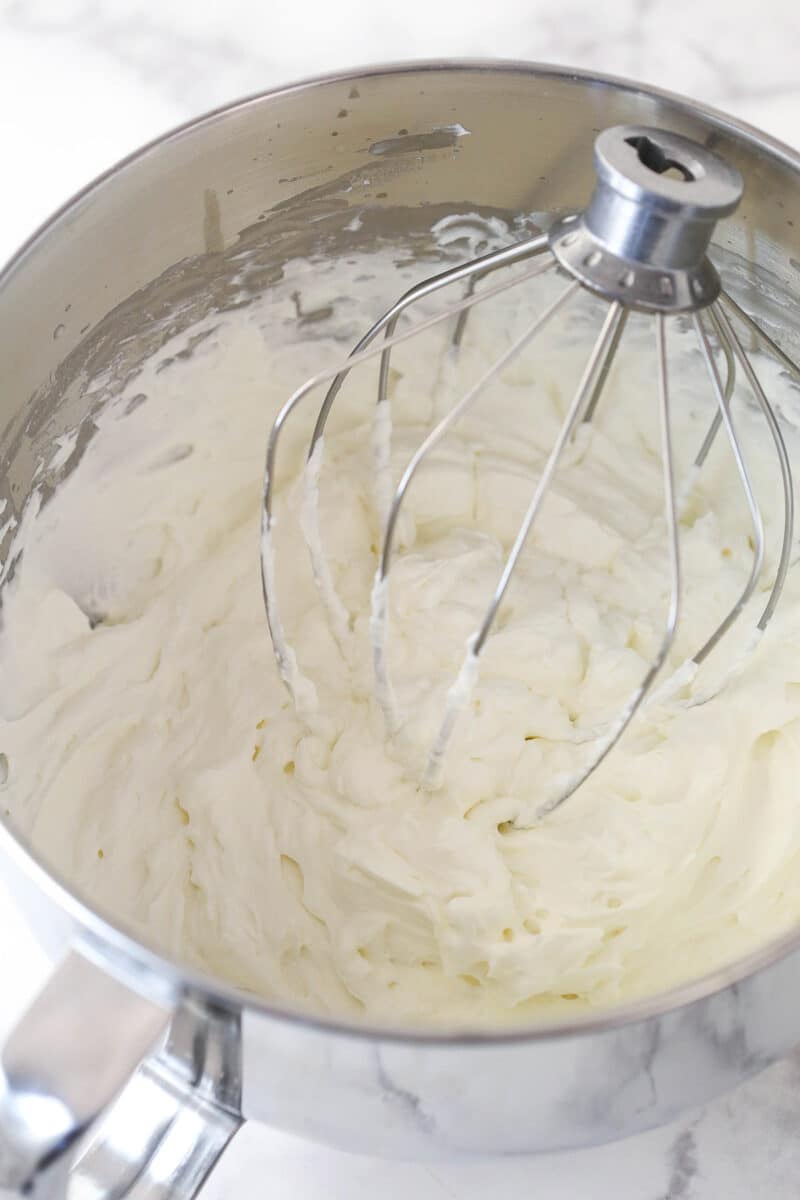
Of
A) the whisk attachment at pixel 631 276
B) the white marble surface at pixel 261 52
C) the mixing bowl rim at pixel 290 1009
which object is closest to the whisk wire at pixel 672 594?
the whisk attachment at pixel 631 276

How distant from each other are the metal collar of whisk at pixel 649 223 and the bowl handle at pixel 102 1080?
428mm

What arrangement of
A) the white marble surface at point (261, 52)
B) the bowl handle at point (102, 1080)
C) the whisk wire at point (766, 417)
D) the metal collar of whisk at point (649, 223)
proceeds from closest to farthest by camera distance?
the bowl handle at point (102, 1080), the metal collar of whisk at point (649, 223), the whisk wire at point (766, 417), the white marble surface at point (261, 52)

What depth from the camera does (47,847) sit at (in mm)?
744

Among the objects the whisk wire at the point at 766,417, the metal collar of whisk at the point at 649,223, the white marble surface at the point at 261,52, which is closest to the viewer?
the metal collar of whisk at the point at 649,223

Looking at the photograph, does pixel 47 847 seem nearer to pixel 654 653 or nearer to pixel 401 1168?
pixel 401 1168

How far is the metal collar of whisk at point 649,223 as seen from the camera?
0.58 meters

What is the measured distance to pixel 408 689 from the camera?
0.92 metres

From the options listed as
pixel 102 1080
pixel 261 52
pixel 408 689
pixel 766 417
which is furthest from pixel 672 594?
pixel 261 52

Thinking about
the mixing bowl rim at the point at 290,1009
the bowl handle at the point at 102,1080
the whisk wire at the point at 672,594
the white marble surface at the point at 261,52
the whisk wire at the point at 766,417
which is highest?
the white marble surface at the point at 261,52

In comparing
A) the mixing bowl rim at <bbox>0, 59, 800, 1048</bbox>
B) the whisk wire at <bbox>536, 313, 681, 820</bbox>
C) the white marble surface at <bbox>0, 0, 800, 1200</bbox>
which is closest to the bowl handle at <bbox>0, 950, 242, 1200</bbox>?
the mixing bowl rim at <bbox>0, 59, 800, 1048</bbox>

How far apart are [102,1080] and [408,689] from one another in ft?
1.68

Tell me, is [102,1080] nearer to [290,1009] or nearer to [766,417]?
[290,1009]

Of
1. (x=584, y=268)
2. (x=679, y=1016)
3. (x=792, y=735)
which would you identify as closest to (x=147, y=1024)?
(x=679, y=1016)

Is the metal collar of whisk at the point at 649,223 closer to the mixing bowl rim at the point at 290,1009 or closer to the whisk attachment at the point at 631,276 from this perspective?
the whisk attachment at the point at 631,276
